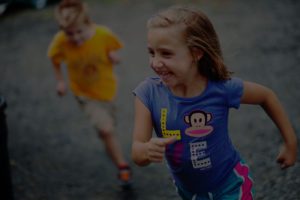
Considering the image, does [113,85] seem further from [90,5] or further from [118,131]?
[90,5]

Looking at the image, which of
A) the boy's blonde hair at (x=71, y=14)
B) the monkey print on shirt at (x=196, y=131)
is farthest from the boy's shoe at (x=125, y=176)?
the monkey print on shirt at (x=196, y=131)

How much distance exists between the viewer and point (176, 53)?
6.86 feet

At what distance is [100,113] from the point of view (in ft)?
13.2

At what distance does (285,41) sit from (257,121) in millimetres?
2009

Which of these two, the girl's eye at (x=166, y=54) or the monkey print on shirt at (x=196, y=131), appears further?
the monkey print on shirt at (x=196, y=131)

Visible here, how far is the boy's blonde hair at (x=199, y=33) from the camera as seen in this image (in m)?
2.09

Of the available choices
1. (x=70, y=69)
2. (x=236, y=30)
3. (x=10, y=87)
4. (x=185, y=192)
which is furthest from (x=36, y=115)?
(x=185, y=192)

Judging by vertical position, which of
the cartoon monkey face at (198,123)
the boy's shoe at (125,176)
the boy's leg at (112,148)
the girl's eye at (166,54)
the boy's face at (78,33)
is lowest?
the boy's shoe at (125,176)

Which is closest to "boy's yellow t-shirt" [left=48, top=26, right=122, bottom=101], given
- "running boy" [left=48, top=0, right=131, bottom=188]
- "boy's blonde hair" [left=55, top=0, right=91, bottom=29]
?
"running boy" [left=48, top=0, right=131, bottom=188]

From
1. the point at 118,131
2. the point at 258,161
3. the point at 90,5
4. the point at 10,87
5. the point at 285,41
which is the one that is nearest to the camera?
the point at 258,161

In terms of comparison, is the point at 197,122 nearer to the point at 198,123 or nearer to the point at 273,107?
the point at 198,123

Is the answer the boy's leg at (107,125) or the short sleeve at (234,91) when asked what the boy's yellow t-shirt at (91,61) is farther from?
the short sleeve at (234,91)

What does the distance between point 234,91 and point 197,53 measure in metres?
0.25

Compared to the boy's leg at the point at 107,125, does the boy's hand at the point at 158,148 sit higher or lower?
higher
